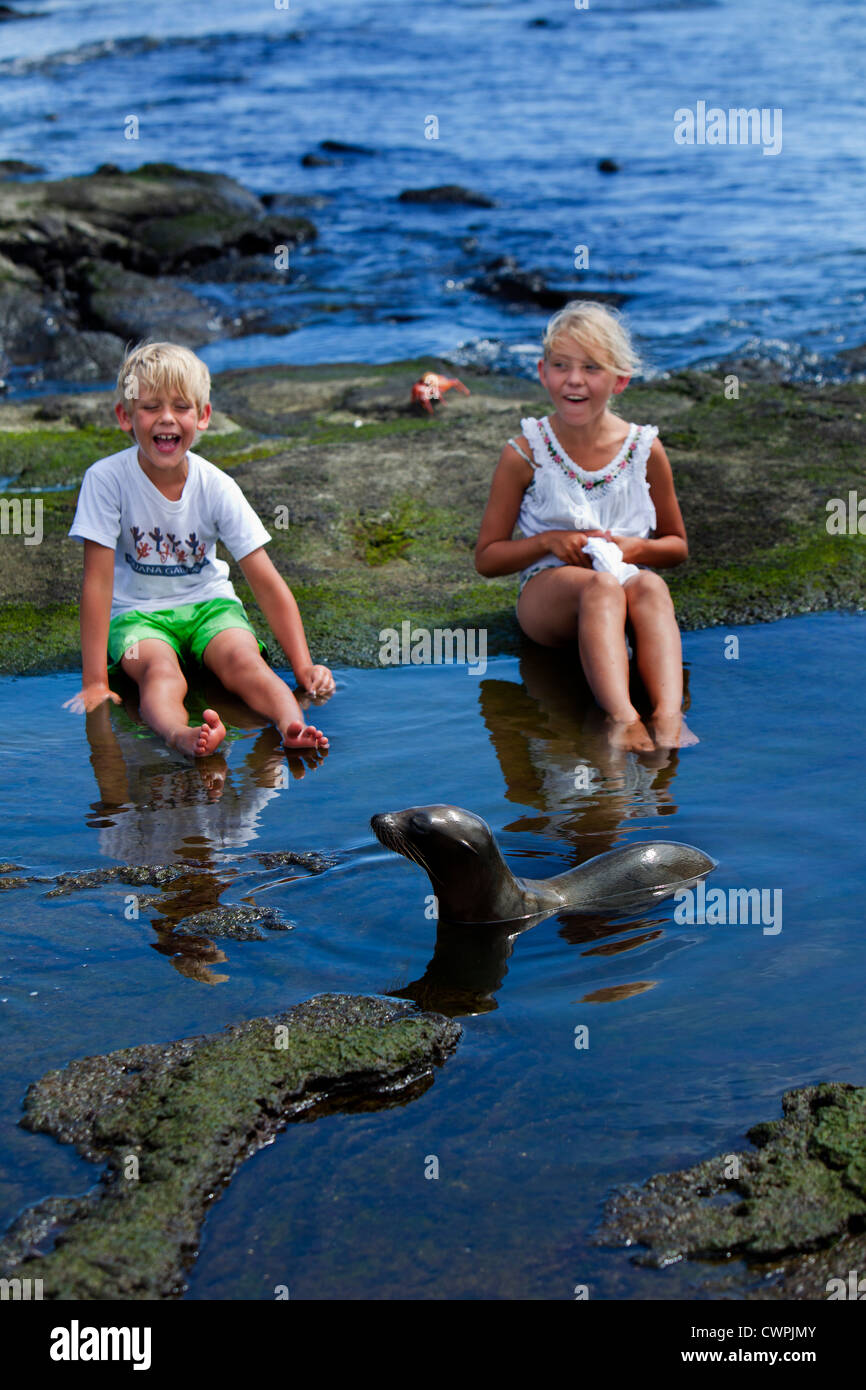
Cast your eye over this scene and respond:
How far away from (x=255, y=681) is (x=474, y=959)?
6.12ft

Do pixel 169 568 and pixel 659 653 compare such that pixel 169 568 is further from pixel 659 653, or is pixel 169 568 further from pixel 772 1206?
pixel 772 1206

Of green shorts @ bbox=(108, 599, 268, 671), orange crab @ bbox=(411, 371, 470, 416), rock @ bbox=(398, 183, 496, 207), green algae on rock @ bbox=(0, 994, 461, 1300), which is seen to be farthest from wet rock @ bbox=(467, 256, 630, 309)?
green algae on rock @ bbox=(0, 994, 461, 1300)

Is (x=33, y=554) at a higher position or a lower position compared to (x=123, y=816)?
higher

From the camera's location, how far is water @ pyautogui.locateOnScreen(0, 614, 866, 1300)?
8.40ft

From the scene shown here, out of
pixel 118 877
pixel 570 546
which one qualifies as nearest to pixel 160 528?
pixel 570 546

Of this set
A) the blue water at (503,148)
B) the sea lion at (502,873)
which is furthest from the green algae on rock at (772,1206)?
the blue water at (503,148)

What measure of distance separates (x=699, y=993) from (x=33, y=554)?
169 inches

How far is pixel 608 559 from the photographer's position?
517cm

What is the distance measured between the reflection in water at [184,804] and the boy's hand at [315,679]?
0.70 feet

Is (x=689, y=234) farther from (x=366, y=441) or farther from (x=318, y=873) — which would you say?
(x=318, y=873)

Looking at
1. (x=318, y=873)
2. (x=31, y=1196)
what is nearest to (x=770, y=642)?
(x=318, y=873)

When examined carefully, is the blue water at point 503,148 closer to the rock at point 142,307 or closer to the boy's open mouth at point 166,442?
the rock at point 142,307

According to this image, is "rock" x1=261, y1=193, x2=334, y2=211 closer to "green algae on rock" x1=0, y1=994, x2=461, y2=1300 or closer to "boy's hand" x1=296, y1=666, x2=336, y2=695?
"boy's hand" x1=296, y1=666, x2=336, y2=695
